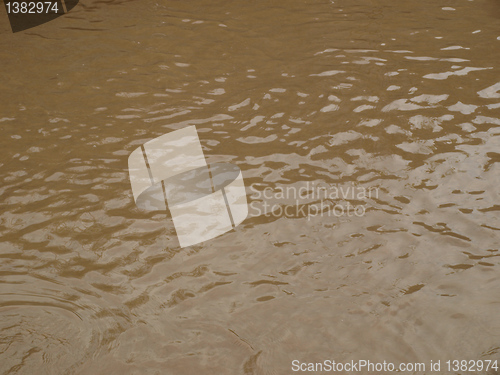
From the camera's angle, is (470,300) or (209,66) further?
(209,66)

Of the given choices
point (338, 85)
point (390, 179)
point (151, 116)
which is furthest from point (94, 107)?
point (390, 179)

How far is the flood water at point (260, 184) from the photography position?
2133 millimetres

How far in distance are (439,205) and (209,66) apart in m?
2.02

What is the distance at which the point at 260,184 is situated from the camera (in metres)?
2.93

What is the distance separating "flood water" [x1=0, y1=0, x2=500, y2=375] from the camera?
2133 mm

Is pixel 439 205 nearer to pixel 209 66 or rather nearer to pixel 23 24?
pixel 209 66

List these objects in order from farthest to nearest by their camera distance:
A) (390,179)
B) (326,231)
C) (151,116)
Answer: (151,116) < (390,179) < (326,231)

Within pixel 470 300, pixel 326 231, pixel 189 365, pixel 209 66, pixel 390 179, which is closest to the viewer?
pixel 189 365

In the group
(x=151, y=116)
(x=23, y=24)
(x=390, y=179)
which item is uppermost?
(x=23, y=24)

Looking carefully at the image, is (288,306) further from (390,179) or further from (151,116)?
(151,116)

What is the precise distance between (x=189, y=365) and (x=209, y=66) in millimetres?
2478

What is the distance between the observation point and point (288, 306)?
7.39 ft

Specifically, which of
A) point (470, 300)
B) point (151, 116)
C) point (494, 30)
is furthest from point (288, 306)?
point (494, 30)

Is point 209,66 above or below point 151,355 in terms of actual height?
above
